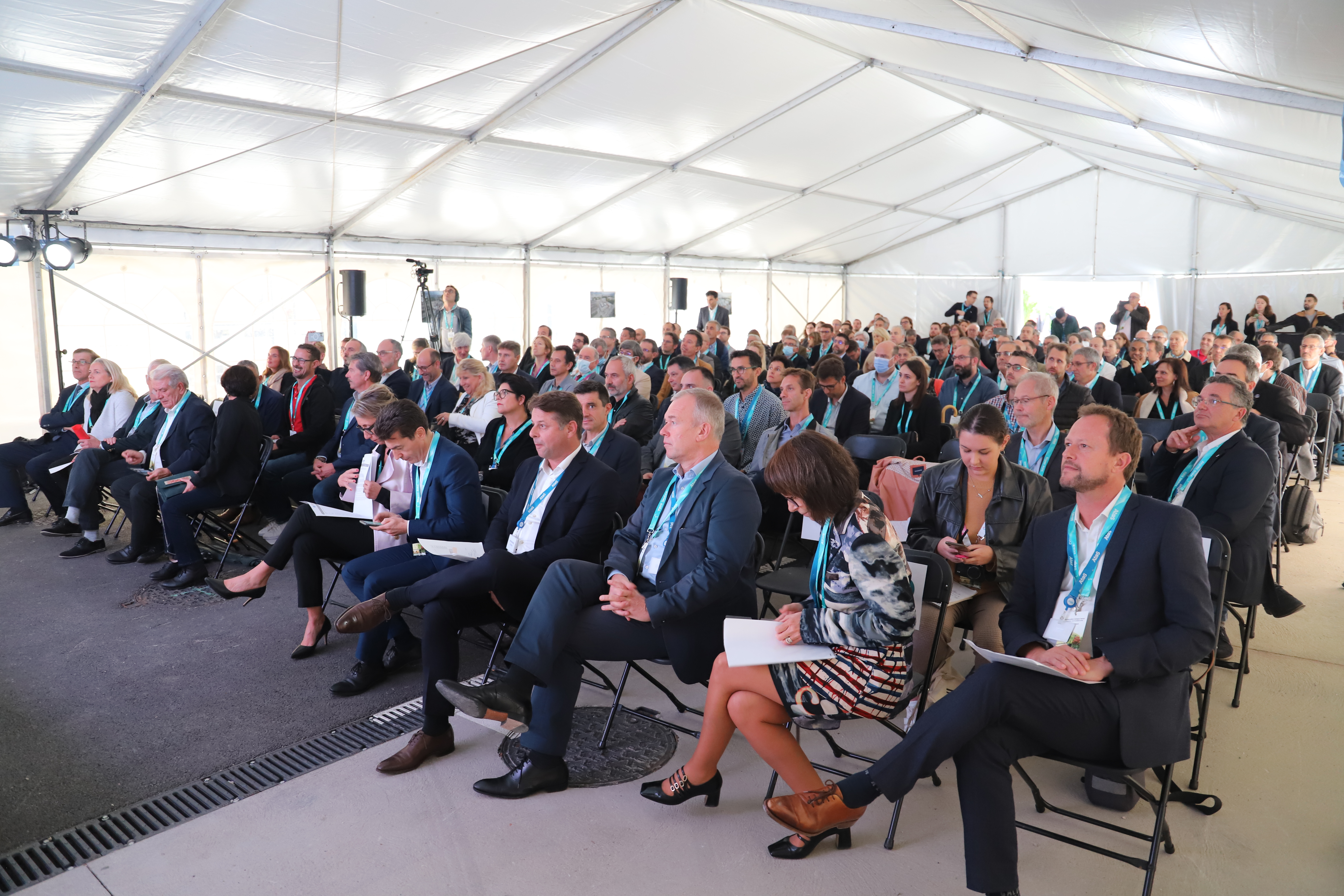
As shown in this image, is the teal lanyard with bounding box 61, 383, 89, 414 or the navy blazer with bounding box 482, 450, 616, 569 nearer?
the navy blazer with bounding box 482, 450, 616, 569

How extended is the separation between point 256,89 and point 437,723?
21.2 ft

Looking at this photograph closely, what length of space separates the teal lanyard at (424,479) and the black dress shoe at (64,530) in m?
3.98

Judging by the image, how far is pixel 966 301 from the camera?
18156mm

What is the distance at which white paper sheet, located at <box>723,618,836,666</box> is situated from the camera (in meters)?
2.37

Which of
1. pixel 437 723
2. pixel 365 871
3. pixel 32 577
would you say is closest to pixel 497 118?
pixel 32 577

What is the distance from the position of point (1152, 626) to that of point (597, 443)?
270cm

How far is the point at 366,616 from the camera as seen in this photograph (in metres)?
3.10

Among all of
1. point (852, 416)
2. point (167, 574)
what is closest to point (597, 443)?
point (852, 416)

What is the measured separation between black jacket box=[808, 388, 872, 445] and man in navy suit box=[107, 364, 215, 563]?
13.2 ft

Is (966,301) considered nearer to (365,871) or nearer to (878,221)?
(878,221)

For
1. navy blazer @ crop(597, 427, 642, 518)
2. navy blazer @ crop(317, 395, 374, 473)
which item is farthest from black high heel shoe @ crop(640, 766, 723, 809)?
navy blazer @ crop(317, 395, 374, 473)

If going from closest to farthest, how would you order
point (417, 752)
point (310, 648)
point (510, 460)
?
point (417, 752) < point (310, 648) < point (510, 460)

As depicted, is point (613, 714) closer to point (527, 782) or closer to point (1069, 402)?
point (527, 782)

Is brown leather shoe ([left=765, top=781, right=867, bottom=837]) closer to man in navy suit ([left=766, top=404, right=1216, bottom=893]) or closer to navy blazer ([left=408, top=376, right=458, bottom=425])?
man in navy suit ([left=766, top=404, right=1216, bottom=893])
